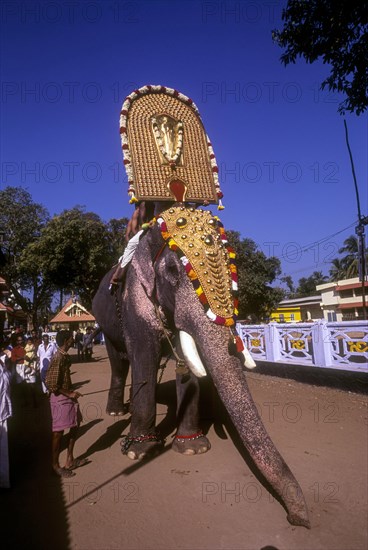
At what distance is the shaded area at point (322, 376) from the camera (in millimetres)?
8602

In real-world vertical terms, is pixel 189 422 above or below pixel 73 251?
below

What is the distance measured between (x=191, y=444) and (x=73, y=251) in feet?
63.1

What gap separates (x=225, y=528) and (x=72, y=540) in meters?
1.28

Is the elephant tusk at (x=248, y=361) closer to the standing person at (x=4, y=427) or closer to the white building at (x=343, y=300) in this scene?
the standing person at (x=4, y=427)

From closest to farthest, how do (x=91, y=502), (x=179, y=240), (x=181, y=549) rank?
(x=181, y=549) → (x=91, y=502) → (x=179, y=240)

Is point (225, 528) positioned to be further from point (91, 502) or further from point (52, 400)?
point (52, 400)

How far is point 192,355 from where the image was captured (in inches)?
151

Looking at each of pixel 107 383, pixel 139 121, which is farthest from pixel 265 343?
pixel 139 121

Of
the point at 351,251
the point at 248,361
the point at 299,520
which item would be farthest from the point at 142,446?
the point at 351,251

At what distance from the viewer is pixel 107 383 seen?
11.4m

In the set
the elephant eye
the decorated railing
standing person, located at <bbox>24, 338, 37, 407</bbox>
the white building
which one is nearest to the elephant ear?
the elephant eye

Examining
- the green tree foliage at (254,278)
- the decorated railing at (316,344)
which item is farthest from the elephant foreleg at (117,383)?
the green tree foliage at (254,278)

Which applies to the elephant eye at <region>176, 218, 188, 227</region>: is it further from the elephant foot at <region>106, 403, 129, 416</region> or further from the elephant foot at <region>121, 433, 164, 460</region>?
the elephant foot at <region>106, 403, 129, 416</region>

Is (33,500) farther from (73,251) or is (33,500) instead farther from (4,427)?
(73,251)
